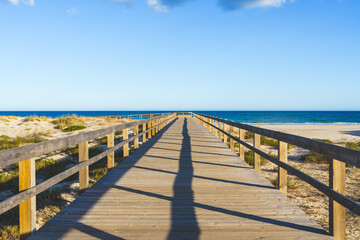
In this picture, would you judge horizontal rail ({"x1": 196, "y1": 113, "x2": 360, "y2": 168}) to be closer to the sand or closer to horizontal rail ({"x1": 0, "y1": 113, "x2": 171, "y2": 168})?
horizontal rail ({"x1": 0, "y1": 113, "x2": 171, "y2": 168})

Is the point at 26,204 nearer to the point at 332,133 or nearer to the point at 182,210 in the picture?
the point at 182,210

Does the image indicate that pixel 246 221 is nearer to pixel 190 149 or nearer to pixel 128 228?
pixel 128 228

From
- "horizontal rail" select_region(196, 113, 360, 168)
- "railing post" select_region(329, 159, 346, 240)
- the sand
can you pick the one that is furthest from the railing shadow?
the sand

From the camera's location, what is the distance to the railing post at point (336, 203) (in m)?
2.70

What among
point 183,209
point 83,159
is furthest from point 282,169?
point 83,159

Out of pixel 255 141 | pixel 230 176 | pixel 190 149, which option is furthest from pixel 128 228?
pixel 190 149

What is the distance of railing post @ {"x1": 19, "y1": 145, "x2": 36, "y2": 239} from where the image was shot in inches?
107

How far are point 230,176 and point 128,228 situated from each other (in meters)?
2.90

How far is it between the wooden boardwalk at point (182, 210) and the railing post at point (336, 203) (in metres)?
0.13

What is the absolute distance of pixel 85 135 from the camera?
13.9 ft

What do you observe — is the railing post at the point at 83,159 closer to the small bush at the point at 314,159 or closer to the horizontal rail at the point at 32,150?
the horizontal rail at the point at 32,150

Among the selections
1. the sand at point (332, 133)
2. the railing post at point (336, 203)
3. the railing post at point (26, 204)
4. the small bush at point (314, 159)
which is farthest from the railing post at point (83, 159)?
the sand at point (332, 133)

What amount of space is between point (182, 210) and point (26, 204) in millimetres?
1875

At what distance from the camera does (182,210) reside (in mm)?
3514
